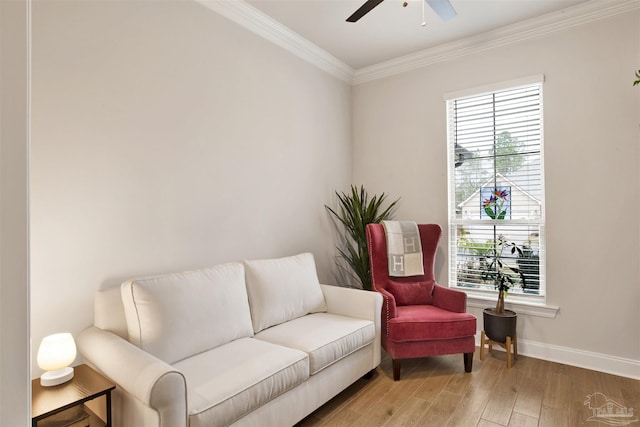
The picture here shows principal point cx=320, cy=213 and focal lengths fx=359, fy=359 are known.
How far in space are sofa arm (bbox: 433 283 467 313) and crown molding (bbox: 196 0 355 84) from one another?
2.53 m

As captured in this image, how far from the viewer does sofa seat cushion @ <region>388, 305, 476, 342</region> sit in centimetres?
267

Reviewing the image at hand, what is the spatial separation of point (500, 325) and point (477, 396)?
2.42ft

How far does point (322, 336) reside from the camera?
229 centimetres

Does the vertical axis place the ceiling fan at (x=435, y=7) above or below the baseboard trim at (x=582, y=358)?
above

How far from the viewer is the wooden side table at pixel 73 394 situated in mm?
1412

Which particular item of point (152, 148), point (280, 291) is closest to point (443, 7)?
point (152, 148)

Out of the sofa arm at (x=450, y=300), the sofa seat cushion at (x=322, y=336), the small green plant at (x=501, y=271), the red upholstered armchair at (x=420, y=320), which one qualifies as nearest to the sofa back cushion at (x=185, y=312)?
the sofa seat cushion at (x=322, y=336)

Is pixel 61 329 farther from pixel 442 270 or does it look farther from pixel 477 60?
pixel 477 60

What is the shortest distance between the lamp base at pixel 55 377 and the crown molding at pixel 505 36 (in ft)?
12.3

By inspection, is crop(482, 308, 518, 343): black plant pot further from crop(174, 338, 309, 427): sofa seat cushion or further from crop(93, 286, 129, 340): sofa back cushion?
crop(93, 286, 129, 340): sofa back cushion

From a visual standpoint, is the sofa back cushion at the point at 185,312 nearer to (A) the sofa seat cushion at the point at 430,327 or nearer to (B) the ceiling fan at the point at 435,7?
(A) the sofa seat cushion at the point at 430,327

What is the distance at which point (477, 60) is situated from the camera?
342 centimetres

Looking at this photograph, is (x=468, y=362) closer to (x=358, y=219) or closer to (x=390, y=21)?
(x=358, y=219)
